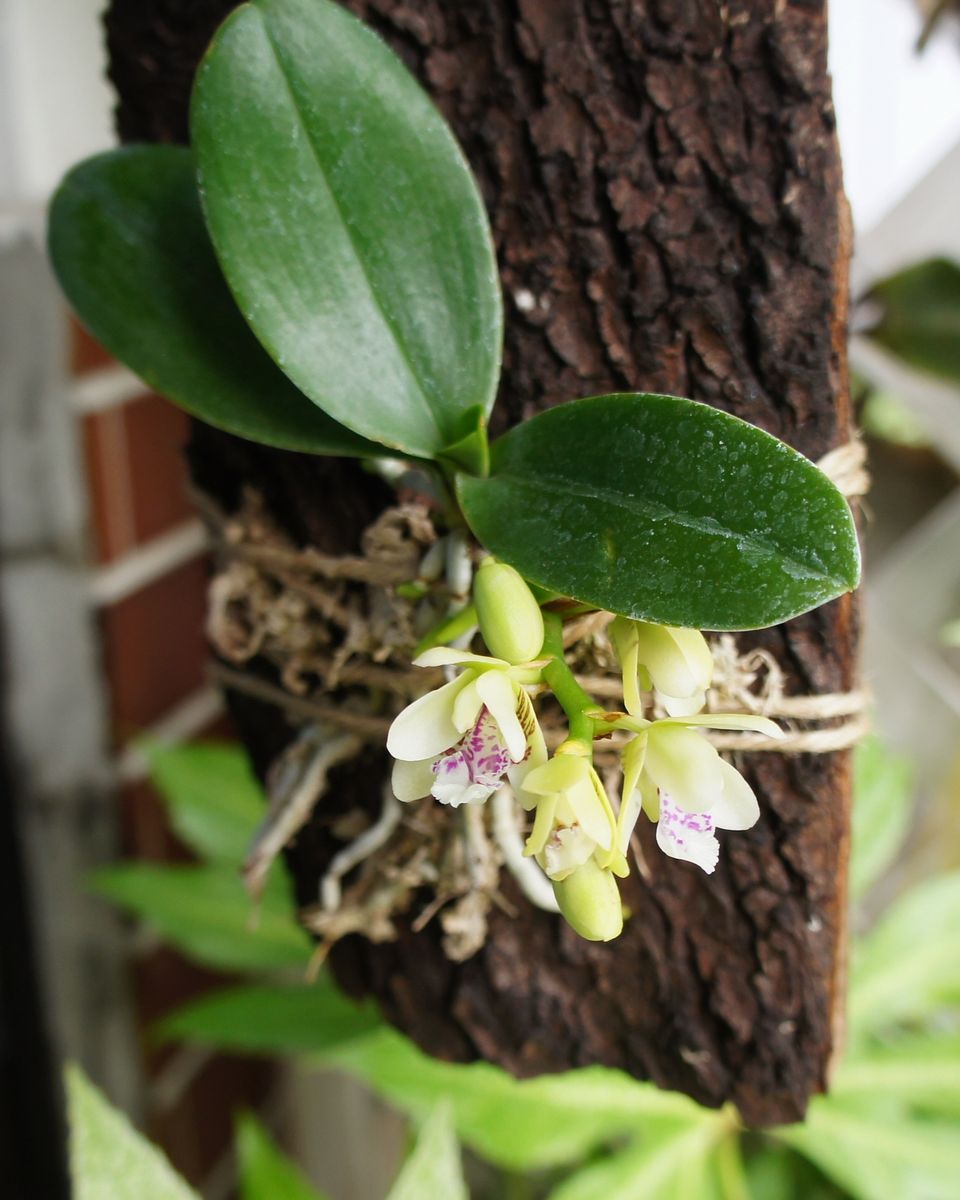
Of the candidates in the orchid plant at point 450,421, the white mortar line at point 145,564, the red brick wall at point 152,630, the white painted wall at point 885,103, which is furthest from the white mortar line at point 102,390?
the white painted wall at point 885,103

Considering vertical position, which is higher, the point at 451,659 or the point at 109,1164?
the point at 451,659

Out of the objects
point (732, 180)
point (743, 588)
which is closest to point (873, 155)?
point (732, 180)

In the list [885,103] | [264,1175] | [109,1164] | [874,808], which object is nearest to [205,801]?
[264,1175]

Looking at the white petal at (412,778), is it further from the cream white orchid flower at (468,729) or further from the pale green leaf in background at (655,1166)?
the pale green leaf in background at (655,1166)

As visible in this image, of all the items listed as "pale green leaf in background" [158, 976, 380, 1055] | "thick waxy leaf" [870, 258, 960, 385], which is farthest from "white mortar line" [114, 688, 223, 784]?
"thick waxy leaf" [870, 258, 960, 385]

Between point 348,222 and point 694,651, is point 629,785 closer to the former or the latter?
point 694,651

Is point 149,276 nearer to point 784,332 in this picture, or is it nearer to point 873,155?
point 784,332
